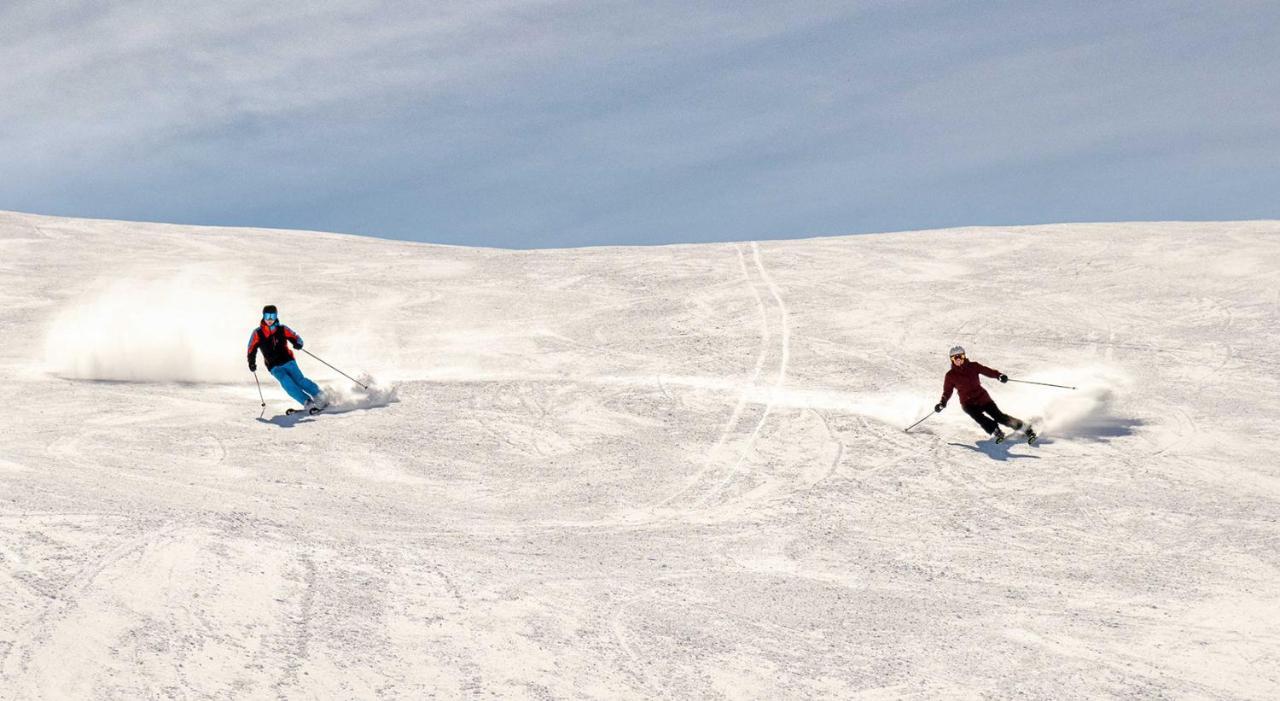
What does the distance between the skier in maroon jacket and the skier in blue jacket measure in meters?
7.91

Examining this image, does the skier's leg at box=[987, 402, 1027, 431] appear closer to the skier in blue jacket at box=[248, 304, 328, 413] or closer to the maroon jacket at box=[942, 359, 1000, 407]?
the maroon jacket at box=[942, 359, 1000, 407]

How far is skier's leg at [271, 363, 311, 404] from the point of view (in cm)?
1486

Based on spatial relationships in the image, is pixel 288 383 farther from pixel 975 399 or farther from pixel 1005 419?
pixel 1005 419

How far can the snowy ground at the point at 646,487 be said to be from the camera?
7.60 m

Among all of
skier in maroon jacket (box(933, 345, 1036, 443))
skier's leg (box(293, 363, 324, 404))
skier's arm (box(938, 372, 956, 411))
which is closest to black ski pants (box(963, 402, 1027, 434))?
skier in maroon jacket (box(933, 345, 1036, 443))

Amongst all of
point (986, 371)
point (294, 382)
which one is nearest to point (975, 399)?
point (986, 371)

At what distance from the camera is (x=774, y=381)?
1691 cm

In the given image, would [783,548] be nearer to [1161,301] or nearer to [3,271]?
[1161,301]

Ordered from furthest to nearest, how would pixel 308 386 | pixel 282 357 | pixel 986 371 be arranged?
pixel 308 386, pixel 282 357, pixel 986 371

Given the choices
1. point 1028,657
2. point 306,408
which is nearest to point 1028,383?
point 1028,657

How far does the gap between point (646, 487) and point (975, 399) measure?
4.45 metres

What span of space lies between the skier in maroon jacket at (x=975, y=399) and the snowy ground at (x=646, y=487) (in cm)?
36

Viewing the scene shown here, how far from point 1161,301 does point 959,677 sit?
1597cm

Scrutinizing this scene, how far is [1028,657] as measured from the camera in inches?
321
